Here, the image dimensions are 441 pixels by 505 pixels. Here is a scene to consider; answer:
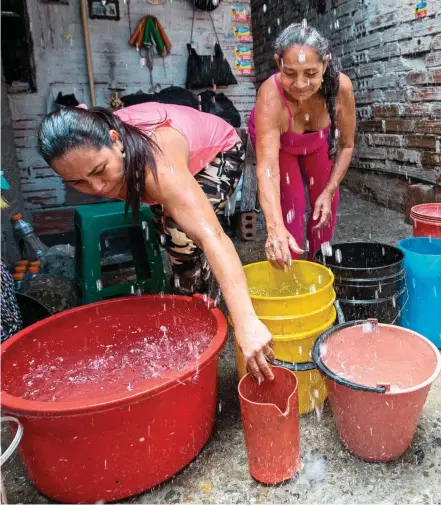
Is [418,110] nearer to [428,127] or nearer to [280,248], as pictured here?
[428,127]

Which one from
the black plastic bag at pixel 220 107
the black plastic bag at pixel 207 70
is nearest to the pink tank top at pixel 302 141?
the black plastic bag at pixel 220 107

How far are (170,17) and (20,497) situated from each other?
19.6ft

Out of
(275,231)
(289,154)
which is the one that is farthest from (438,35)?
(275,231)

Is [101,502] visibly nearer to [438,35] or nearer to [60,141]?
[60,141]

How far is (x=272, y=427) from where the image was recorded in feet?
5.28

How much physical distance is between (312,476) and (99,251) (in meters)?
1.94

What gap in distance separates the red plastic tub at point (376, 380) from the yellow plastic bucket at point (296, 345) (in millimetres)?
78

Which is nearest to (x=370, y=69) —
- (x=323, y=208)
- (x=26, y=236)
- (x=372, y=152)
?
(x=372, y=152)

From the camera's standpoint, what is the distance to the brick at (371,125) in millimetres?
5332

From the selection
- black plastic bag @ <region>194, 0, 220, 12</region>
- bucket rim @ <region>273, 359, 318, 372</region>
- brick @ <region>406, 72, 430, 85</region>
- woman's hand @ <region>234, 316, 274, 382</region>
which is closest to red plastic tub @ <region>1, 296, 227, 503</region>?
woman's hand @ <region>234, 316, 274, 382</region>

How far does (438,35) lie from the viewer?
4.21 m

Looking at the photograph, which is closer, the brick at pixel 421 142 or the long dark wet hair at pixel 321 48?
the long dark wet hair at pixel 321 48

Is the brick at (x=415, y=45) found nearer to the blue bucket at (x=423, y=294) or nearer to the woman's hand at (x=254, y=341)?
the blue bucket at (x=423, y=294)

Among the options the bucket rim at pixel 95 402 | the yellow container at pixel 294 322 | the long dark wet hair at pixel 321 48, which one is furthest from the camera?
the long dark wet hair at pixel 321 48
